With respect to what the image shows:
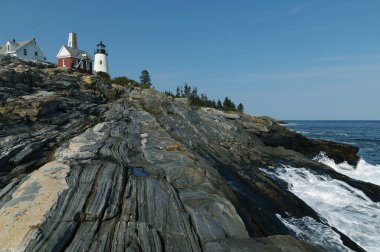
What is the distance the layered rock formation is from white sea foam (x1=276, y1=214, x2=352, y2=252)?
506 mm

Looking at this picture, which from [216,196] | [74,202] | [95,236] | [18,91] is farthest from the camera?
[18,91]

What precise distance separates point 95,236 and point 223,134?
77.9 ft

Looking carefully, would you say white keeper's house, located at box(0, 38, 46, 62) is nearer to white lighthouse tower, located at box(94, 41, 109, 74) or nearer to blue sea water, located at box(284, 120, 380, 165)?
white lighthouse tower, located at box(94, 41, 109, 74)

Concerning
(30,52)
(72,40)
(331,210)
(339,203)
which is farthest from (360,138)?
(30,52)

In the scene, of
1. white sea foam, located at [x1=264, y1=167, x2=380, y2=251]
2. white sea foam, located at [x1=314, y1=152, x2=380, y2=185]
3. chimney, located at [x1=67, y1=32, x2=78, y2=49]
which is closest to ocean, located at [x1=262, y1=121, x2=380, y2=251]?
white sea foam, located at [x1=264, y1=167, x2=380, y2=251]

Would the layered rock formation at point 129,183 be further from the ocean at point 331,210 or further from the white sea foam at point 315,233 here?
the ocean at point 331,210

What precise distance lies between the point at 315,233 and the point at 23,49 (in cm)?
7482

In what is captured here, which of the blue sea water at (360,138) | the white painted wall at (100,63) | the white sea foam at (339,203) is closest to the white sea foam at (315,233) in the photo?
the white sea foam at (339,203)

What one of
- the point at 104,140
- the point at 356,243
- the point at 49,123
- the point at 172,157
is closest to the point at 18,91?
the point at 49,123

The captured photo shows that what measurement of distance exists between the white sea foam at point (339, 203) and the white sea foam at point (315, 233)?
142 centimetres

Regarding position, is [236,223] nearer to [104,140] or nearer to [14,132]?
[104,140]

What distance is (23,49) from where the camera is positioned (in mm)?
71125

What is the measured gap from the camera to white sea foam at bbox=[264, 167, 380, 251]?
54.2ft

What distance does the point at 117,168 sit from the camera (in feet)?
47.3
